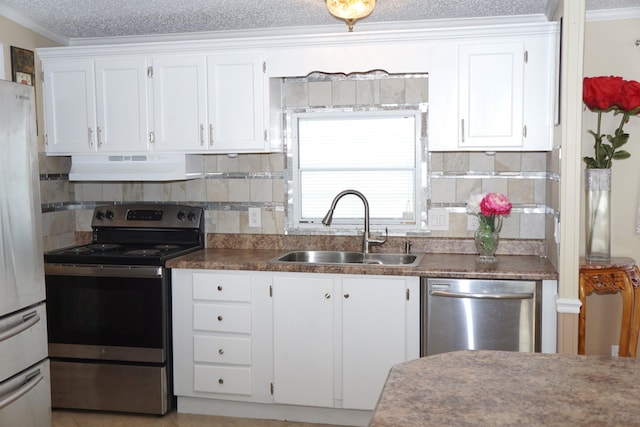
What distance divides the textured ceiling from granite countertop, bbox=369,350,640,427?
224 cm

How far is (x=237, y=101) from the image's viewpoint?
3795mm

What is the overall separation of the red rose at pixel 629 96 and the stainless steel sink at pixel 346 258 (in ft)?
4.39

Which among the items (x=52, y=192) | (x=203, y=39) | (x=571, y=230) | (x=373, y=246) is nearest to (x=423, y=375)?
(x=571, y=230)

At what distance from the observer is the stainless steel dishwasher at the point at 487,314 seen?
10.7 feet

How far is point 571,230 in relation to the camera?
312 centimetres

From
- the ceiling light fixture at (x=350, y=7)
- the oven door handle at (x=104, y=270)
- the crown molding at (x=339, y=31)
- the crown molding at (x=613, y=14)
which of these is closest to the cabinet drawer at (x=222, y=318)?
the oven door handle at (x=104, y=270)

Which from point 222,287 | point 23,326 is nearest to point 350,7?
point 222,287

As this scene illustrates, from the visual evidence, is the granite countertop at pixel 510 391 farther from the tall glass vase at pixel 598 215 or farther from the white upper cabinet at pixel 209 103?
the white upper cabinet at pixel 209 103

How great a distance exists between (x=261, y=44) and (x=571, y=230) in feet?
6.40

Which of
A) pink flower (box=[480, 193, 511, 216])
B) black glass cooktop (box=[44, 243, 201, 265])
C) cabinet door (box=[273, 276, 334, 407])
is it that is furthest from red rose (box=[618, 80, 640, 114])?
black glass cooktop (box=[44, 243, 201, 265])

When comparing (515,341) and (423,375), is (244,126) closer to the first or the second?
(515,341)

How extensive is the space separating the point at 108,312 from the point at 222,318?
65 cm

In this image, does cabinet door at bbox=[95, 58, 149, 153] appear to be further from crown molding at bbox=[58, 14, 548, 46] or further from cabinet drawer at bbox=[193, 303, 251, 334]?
cabinet drawer at bbox=[193, 303, 251, 334]

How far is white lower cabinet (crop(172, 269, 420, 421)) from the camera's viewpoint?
3.45 metres
